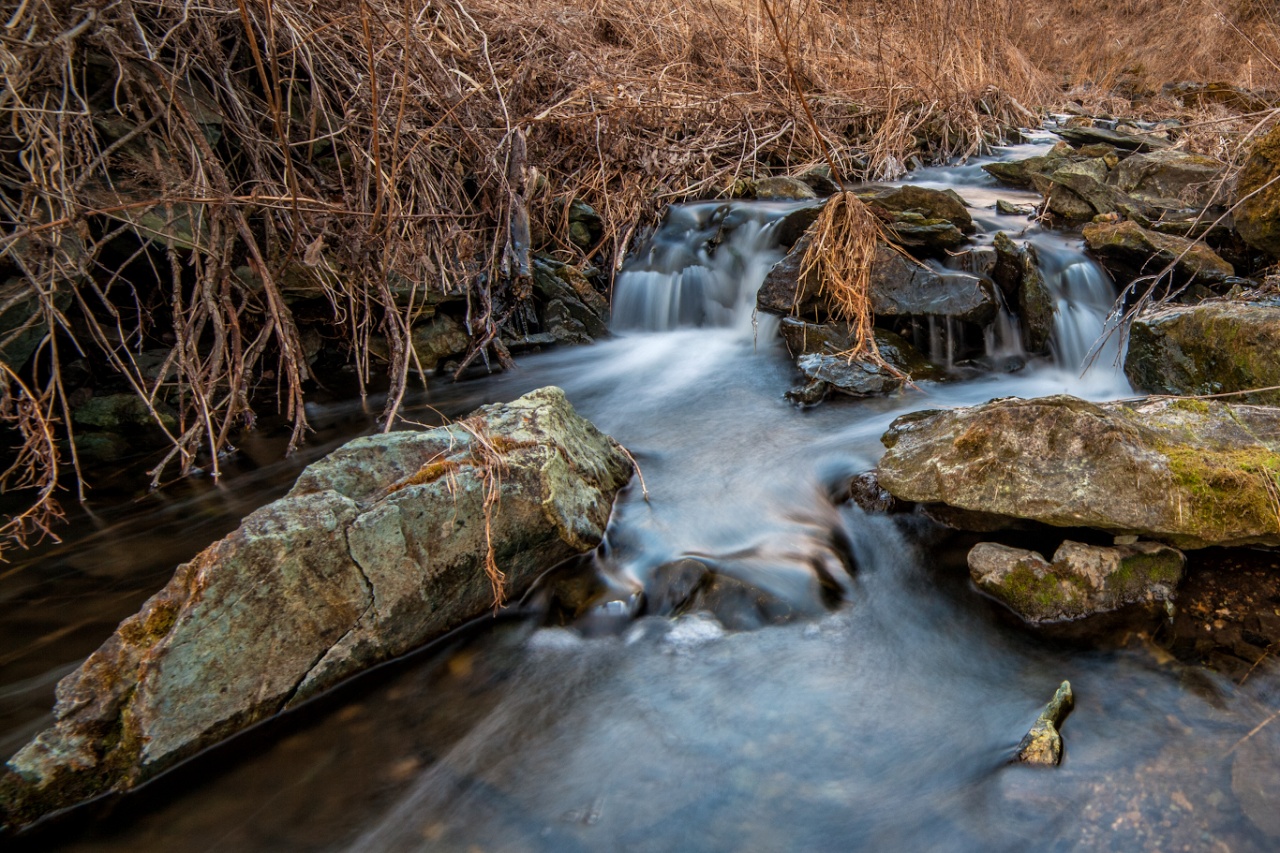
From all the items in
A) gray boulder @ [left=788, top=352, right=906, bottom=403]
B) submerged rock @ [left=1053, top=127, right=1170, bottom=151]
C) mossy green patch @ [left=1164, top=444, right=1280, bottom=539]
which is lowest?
mossy green patch @ [left=1164, top=444, right=1280, bottom=539]

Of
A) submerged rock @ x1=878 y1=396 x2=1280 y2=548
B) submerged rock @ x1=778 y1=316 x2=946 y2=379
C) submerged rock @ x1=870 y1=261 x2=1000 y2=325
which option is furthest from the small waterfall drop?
submerged rock @ x1=878 y1=396 x2=1280 y2=548

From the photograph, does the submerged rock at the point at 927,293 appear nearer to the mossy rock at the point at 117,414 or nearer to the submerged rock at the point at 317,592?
the submerged rock at the point at 317,592

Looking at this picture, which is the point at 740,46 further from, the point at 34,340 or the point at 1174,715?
the point at 1174,715

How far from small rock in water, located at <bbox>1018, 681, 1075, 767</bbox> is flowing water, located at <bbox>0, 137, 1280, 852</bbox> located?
0.03 m

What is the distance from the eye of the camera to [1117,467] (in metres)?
2.35

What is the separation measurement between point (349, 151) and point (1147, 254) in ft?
17.5

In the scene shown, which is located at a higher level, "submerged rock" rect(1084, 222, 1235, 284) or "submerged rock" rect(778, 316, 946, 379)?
"submerged rock" rect(1084, 222, 1235, 284)

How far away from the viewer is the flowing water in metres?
1.79

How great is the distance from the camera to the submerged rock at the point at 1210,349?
119 inches

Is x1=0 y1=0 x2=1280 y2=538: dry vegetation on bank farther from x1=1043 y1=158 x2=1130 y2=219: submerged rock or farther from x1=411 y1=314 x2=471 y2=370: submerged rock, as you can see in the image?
x1=1043 y1=158 x2=1130 y2=219: submerged rock

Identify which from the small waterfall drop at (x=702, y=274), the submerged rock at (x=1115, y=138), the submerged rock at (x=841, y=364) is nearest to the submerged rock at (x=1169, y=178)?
the submerged rock at (x=1115, y=138)

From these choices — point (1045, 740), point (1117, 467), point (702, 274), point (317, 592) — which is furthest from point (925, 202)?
point (317, 592)

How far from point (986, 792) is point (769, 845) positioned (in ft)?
1.91

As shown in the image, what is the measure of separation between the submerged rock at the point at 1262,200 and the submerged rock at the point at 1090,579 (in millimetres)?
2973
